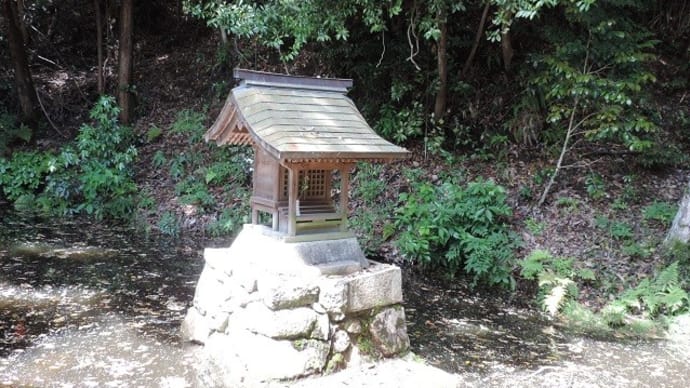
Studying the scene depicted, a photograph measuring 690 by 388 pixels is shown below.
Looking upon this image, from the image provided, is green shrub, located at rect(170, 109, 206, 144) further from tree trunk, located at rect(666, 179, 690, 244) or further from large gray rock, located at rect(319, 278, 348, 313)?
tree trunk, located at rect(666, 179, 690, 244)

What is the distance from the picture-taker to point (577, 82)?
26.4ft

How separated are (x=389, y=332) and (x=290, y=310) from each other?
1.07 metres

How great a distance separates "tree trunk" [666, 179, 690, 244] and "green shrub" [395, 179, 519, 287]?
2.03 meters

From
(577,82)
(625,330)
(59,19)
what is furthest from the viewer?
(59,19)

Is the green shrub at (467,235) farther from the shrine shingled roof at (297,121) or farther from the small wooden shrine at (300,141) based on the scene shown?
the shrine shingled roof at (297,121)

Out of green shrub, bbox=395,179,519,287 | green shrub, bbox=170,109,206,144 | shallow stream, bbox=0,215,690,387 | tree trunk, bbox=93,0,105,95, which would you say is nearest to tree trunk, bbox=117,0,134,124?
tree trunk, bbox=93,0,105,95

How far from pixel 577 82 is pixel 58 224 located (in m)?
9.51

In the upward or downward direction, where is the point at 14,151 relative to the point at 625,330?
upward

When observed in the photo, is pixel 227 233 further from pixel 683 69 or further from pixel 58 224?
pixel 683 69

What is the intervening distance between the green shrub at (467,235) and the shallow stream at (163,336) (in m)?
0.43

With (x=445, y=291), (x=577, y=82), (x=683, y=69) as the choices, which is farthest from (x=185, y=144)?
(x=683, y=69)

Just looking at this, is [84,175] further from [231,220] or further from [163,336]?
[163,336]

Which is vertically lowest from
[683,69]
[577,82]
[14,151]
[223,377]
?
[223,377]

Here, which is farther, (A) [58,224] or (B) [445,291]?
(A) [58,224]
